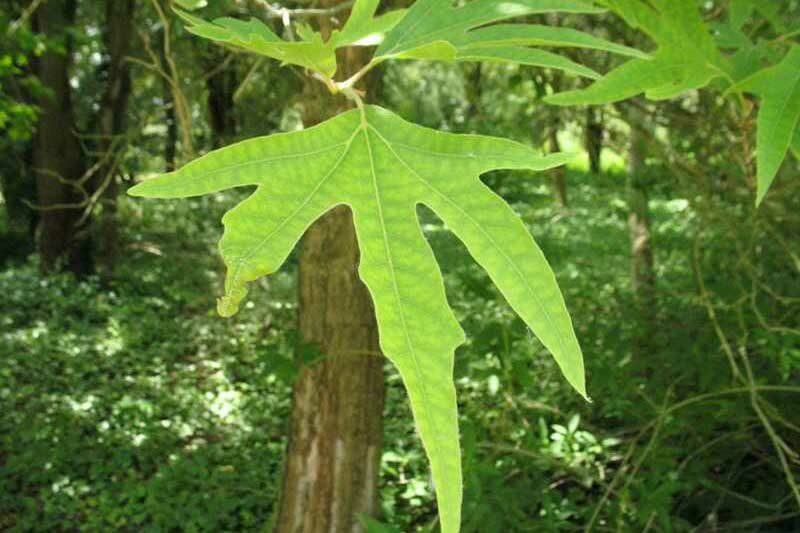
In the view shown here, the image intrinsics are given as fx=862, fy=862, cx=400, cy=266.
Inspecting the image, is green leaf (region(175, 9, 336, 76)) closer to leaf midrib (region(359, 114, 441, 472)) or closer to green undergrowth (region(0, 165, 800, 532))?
leaf midrib (region(359, 114, 441, 472))

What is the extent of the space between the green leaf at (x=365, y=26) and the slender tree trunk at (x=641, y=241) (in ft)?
6.63

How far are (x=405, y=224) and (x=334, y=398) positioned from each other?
1829 millimetres

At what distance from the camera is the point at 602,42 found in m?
0.81

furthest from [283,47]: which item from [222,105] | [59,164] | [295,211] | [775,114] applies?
[222,105]

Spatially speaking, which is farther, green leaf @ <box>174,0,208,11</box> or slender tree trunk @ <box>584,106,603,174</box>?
slender tree trunk @ <box>584,106,603,174</box>

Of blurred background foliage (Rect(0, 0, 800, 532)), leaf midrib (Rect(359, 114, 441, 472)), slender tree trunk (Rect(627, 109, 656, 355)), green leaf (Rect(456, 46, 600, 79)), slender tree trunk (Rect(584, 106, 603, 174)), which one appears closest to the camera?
leaf midrib (Rect(359, 114, 441, 472))

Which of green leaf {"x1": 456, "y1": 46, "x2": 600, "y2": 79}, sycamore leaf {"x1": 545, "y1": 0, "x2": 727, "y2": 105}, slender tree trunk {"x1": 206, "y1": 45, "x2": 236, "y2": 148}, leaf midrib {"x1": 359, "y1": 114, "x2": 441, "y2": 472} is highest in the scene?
slender tree trunk {"x1": 206, "y1": 45, "x2": 236, "y2": 148}

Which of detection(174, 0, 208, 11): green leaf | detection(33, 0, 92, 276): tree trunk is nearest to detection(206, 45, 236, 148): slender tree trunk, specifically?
detection(33, 0, 92, 276): tree trunk

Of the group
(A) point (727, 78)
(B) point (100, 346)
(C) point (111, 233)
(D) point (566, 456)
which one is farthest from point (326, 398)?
(C) point (111, 233)

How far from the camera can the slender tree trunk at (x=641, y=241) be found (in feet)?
10.7

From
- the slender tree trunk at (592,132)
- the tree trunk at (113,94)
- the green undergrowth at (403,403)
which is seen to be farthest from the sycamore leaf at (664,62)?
the tree trunk at (113,94)

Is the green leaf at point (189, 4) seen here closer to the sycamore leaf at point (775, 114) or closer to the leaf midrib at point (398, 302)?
the leaf midrib at point (398, 302)

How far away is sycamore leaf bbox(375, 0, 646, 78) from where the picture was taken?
800 millimetres

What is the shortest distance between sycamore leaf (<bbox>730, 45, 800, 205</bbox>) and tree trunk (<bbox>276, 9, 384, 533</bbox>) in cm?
146
